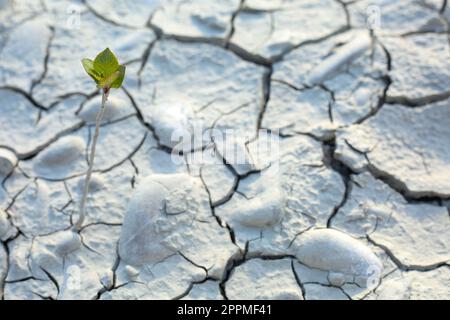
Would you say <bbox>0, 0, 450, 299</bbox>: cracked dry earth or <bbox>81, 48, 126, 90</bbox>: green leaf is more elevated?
<bbox>81, 48, 126, 90</bbox>: green leaf

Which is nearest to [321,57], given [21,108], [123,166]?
[123,166]

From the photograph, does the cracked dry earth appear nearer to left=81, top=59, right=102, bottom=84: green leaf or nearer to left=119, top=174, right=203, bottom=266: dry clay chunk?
left=119, top=174, right=203, bottom=266: dry clay chunk

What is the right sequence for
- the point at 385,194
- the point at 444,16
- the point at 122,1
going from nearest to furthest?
the point at 385,194
the point at 444,16
the point at 122,1

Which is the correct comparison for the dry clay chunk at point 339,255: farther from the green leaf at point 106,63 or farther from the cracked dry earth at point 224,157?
the green leaf at point 106,63

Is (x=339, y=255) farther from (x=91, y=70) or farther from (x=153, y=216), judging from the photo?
(x=91, y=70)

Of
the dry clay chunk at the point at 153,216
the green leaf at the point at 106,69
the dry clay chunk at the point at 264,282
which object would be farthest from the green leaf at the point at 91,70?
the dry clay chunk at the point at 264,282

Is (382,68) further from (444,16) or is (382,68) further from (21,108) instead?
(21,108)

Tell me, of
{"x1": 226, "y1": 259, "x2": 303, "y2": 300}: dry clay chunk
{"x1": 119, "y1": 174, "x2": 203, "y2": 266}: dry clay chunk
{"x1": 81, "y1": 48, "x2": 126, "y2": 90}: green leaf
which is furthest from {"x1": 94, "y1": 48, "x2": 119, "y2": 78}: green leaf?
{"x1": 226, "y1": 259, "x2": 303, "y2": 300}: dry clay chunk
